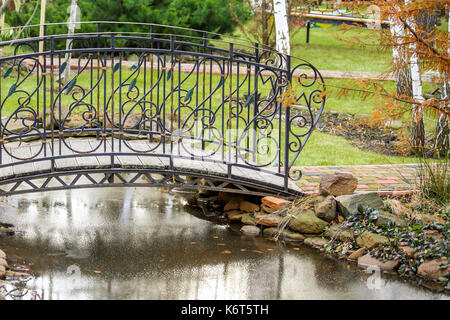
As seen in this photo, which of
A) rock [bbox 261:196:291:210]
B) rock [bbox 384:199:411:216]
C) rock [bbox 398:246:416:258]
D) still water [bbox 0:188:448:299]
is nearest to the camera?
still water [bbox 0:188:448:299]

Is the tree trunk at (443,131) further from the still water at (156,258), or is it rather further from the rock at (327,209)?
the still water at (156,258)

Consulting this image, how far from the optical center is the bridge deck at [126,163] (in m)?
7.12

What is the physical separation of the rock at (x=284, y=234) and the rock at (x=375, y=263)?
850mm

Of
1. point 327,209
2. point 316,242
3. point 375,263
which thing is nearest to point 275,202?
point 327,209

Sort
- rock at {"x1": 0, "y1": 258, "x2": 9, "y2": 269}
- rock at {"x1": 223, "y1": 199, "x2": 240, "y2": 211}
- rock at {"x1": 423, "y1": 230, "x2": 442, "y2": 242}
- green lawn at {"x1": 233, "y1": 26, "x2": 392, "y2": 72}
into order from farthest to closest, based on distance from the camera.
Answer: green lawn at {"x1": 233, "y1": 26, "x2": 392, "y2": 72} < rock at {"x1": 223, "y1": 199, "x2": 240, "y2": 211} < rock at {"x1": 423, "y1": 230, "x2": 442, "y2": 242} < rock at {"x1": 0, "y1": 258, "x2": 9, "y2": 269}

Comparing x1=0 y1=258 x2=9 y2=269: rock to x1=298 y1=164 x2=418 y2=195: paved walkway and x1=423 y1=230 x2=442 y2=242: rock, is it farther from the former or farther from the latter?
x1=423 y1=230 x2=442 y2=242: rock

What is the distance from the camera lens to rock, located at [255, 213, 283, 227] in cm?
758

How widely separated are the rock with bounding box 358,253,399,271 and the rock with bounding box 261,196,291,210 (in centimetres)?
128

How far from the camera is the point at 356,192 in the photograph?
309 inches

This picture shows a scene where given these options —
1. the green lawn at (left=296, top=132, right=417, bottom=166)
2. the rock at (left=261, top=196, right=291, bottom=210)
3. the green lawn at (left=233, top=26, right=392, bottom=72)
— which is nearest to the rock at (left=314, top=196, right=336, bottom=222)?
the rock at (left=261, top=196, right=291, bottom=210)

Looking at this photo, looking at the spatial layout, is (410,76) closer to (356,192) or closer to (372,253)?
(356,192)

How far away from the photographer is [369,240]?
22.4 ft

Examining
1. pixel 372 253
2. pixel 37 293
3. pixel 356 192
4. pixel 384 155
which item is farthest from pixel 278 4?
pixel 37 293
